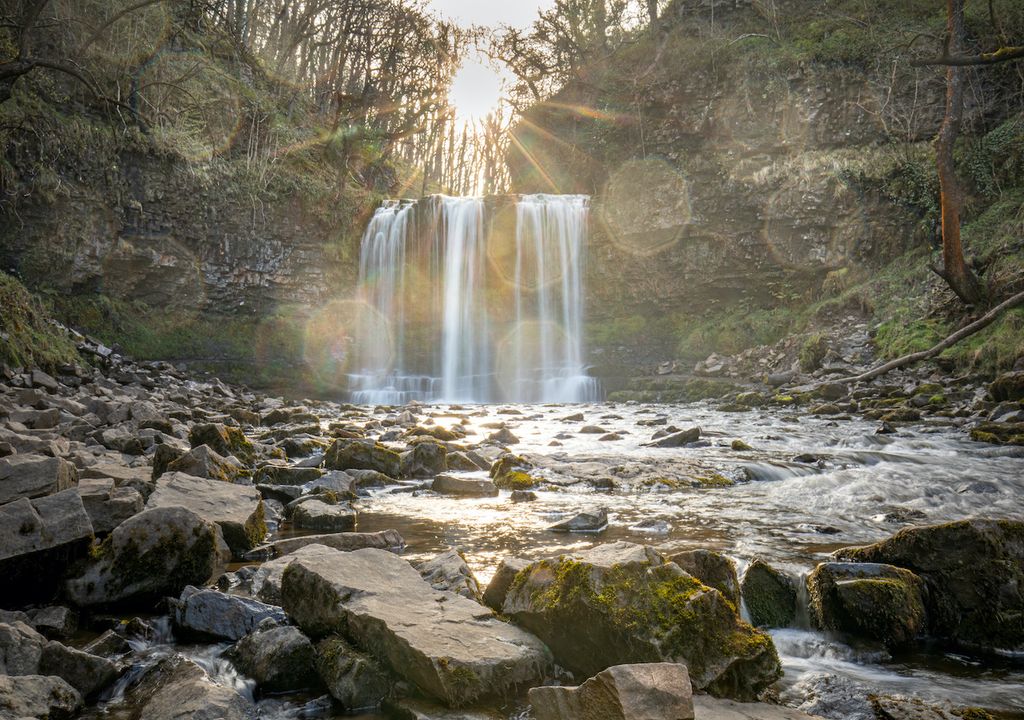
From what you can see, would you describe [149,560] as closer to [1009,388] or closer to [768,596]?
[768,596]

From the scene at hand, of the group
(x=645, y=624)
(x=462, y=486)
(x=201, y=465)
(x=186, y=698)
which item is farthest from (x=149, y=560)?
(x=462, y=486)

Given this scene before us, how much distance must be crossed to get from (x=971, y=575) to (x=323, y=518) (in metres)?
3.93

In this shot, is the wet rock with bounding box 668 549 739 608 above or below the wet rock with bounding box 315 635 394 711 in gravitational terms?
above

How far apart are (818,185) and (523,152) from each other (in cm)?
1489

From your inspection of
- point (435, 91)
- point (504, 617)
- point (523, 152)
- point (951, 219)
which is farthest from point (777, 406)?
point (523, 152)

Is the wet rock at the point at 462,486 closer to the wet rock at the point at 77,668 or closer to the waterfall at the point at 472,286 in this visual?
the wet rock at the point at 77,668

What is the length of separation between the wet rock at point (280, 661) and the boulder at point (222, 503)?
4.72ft

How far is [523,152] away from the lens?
99.8 feet

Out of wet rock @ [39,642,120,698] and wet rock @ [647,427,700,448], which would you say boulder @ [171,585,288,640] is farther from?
wet rock @ [647,427,700,448]

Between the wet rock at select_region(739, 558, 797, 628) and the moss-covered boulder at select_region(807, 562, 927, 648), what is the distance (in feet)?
0.36

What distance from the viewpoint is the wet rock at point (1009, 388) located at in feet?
30.8

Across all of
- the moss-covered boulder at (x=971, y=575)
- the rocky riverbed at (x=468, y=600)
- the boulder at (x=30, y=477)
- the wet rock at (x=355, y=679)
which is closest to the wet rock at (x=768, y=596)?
the rocky riverbed at (x=468, y=600)

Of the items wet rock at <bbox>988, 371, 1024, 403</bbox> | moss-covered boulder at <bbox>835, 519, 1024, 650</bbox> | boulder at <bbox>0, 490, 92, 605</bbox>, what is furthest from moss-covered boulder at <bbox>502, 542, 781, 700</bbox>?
wet rock at <bbox>988, 371, 1024, 403</bbox>

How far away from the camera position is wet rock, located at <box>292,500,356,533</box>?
439 cm
